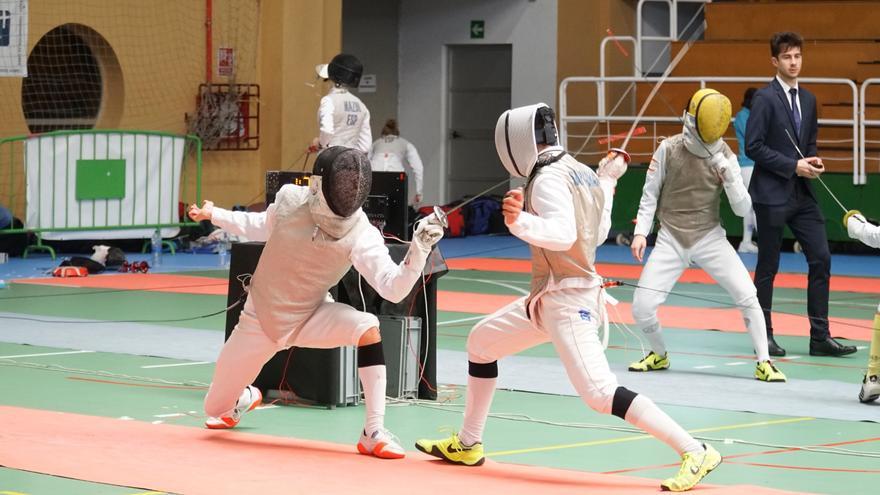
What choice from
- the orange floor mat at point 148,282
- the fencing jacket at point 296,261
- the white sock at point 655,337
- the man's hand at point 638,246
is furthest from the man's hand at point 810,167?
the orange floor mat at point 148,282

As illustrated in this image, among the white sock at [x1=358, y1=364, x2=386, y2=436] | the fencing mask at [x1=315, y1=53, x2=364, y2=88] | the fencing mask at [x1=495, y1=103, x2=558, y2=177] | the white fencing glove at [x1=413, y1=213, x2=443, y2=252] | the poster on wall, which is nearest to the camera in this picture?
the white fencing glove at [x1=413, y1=213, x2=443, y2=252]

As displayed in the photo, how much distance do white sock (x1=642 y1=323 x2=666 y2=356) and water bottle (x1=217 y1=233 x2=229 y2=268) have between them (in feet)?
23.8

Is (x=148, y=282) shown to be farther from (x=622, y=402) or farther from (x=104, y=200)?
(x=622, y=402)

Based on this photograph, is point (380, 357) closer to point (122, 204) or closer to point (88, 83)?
point (122, 204)

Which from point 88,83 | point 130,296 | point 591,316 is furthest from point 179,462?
point 88,83

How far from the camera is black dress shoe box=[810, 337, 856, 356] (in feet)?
27.3

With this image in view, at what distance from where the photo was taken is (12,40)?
45.9 ft

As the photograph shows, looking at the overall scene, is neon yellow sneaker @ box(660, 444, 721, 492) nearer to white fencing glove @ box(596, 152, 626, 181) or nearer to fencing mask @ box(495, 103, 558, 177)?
fencing mask @ box(495, 103, 558, 177)

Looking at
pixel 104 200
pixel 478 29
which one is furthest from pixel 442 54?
pixel 104 200

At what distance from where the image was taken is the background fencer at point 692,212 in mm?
7621

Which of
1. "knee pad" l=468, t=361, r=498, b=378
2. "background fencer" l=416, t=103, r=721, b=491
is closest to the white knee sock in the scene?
"background fencer" l=416, t=103, r=721, b=491

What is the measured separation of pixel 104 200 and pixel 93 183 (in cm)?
24

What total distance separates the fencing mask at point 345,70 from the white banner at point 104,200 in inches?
140

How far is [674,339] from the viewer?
9.09 meters
